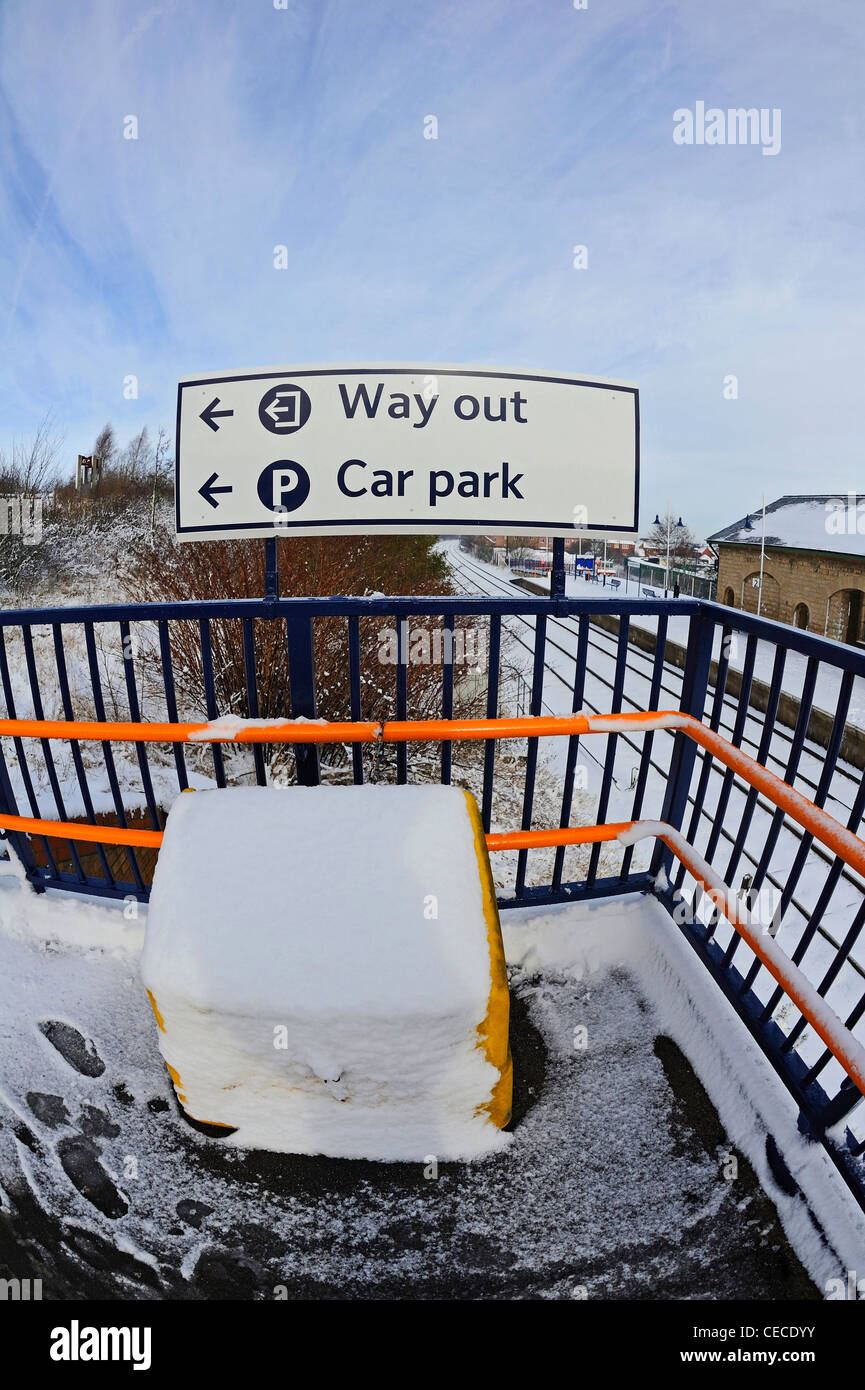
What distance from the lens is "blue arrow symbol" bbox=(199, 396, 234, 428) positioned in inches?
113

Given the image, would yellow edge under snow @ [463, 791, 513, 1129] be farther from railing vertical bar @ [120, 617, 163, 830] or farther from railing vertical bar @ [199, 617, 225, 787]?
railing vertical bar @ [120, 617, 163, 830]

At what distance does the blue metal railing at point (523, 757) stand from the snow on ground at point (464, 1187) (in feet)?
0.75

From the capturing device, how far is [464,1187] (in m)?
2.03

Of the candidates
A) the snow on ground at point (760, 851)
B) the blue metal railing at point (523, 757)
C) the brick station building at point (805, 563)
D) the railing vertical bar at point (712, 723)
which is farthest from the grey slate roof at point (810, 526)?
the railing vertical bar at point (712, 723)

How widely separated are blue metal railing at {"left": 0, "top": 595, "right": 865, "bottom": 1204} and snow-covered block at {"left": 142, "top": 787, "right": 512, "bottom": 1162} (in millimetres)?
658

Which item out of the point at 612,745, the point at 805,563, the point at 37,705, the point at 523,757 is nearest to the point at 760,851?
the point at 523,757

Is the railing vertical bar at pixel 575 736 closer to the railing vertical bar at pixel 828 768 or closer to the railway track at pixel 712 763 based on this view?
the railway track at pixel 712 763

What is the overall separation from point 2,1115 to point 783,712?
2097cm

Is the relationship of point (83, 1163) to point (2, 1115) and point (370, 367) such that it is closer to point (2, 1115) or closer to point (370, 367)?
point (2, 1115)

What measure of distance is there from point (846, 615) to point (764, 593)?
19.5ft

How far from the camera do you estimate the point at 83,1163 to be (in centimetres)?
207

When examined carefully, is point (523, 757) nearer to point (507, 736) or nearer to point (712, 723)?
point (712, 723)

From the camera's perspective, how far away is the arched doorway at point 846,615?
28.6 metres

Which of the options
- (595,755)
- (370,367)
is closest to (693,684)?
(370,367)
